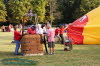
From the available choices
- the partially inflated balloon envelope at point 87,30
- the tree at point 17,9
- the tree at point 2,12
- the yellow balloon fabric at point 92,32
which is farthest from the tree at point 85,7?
the yellow balloon fabric at point 92,32

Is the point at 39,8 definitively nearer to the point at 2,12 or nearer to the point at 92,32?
the point at 2,12

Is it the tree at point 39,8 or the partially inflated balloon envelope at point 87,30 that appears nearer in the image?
the partially inflated balloon envelope at point 87,30

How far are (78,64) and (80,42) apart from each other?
9.61 meters

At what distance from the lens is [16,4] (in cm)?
6862

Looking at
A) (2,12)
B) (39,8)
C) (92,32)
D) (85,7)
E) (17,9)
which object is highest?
(85,7)

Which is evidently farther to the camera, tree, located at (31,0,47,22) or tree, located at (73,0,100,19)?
tree, located at (73,0,100,19)

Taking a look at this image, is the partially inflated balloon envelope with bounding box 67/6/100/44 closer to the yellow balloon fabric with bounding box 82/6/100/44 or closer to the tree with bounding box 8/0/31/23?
the yellow balloon fabric with bounding box 82/6/100/44

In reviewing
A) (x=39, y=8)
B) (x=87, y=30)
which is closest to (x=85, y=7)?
(x=39, y=8)

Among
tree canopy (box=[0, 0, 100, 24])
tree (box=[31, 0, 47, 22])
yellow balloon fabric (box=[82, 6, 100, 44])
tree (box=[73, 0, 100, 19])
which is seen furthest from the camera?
tree (box=[73, 0, 100, 19])

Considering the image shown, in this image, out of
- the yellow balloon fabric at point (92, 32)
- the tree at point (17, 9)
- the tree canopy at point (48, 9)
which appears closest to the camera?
the yellow balloon fabric at point (92, 32)

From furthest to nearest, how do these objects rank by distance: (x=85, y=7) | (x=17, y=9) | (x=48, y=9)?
(x=48, y=9), (x=85, y=7), (x=17, y=9)

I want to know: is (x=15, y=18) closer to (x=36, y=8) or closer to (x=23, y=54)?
(x=36, y=8)

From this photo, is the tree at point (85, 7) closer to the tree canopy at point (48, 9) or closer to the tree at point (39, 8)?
the tree canopy at point (48, 9)

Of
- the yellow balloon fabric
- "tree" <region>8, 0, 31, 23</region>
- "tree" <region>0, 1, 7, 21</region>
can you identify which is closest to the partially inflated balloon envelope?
the yellow balloon fabric
